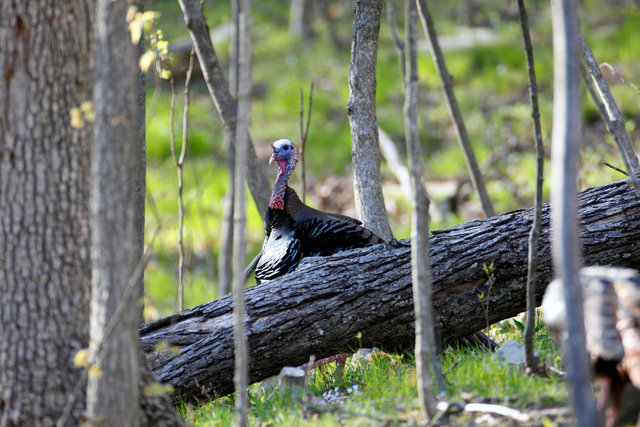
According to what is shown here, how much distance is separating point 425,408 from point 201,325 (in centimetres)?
147

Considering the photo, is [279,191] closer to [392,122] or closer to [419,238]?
[419,238]

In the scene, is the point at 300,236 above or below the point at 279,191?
below

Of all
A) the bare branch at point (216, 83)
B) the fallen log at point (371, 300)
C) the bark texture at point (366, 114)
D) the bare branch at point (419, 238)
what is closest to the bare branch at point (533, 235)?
the bare branch at point (419, 238)

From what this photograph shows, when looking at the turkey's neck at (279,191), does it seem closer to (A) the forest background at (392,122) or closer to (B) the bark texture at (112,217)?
(B) the bark texture at (112,217)

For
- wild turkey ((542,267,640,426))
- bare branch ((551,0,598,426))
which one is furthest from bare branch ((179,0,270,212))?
bare branch ((551,0,598,426))

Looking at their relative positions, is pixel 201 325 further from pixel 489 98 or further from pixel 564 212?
pixel 489 98

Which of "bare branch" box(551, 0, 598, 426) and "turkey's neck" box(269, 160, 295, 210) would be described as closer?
"bare branch" box(551, 0, 598, 426)

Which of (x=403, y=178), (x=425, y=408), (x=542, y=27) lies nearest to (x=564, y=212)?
(x=425, y=408)

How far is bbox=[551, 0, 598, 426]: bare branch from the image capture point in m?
2.16

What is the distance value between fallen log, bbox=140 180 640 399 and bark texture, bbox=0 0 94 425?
3.04ft

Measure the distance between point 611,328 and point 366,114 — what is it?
2.49 metres

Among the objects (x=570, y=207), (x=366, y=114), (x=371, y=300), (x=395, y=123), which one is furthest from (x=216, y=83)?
(x=395, y=123)

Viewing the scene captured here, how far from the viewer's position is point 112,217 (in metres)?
2.52

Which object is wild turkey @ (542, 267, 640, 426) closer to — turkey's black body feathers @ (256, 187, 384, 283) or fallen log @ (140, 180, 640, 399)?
fallen log @ (140, 180, 640, 399)
